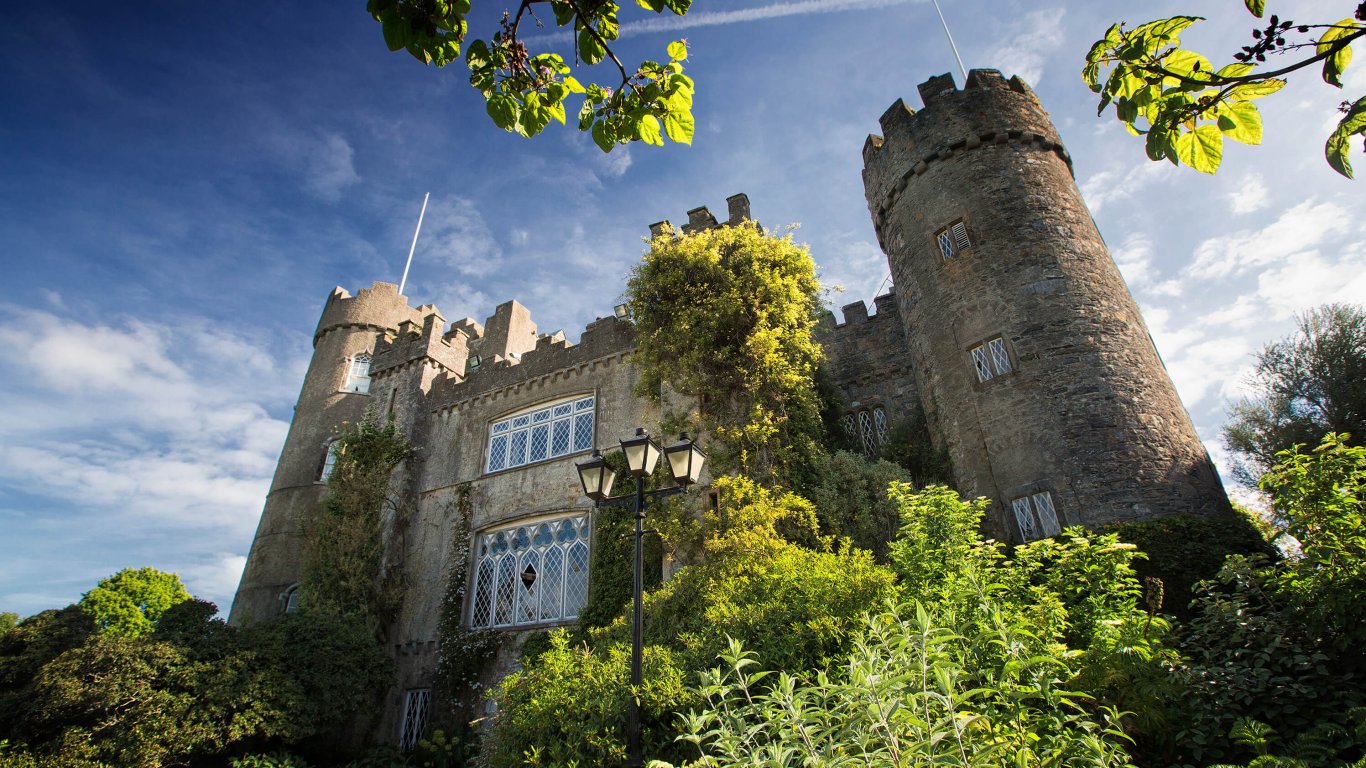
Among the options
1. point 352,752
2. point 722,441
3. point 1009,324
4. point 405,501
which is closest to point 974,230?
point 1009,324

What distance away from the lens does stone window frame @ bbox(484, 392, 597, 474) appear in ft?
53.7

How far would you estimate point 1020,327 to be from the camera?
12727 millimetres

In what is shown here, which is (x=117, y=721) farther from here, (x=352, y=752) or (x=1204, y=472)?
(x=1204, y=472)

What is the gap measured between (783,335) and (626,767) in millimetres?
9432

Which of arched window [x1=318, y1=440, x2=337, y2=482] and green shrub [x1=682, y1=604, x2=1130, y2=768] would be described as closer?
green shrub [x1=682, y1=604, x2=1130, y2=768]

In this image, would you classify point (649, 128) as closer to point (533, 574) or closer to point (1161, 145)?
point (1161, 145)

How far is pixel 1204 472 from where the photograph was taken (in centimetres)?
1132

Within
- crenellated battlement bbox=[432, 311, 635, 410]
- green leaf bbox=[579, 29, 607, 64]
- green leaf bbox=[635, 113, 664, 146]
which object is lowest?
green leaf bbox=[635, 113, 664, 146]

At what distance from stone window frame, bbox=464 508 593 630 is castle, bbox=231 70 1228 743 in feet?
0.15

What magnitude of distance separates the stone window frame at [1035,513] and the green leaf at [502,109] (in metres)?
11.0

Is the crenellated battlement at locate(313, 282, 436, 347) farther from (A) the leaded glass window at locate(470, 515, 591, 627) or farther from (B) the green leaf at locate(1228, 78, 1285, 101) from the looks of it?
(B) the green leaf at locate(1228, 78, 1285, 101)

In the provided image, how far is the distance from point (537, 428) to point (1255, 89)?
629 inches

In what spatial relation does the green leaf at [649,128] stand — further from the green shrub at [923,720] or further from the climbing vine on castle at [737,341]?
the climbing vine on castle at [737,341]

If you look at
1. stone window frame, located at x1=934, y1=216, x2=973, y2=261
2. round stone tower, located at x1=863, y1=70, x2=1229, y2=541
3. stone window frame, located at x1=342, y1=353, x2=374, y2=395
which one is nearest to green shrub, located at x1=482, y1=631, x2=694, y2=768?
round stone tower, located at x1=863, y1=70, x2=1229, y2=541
